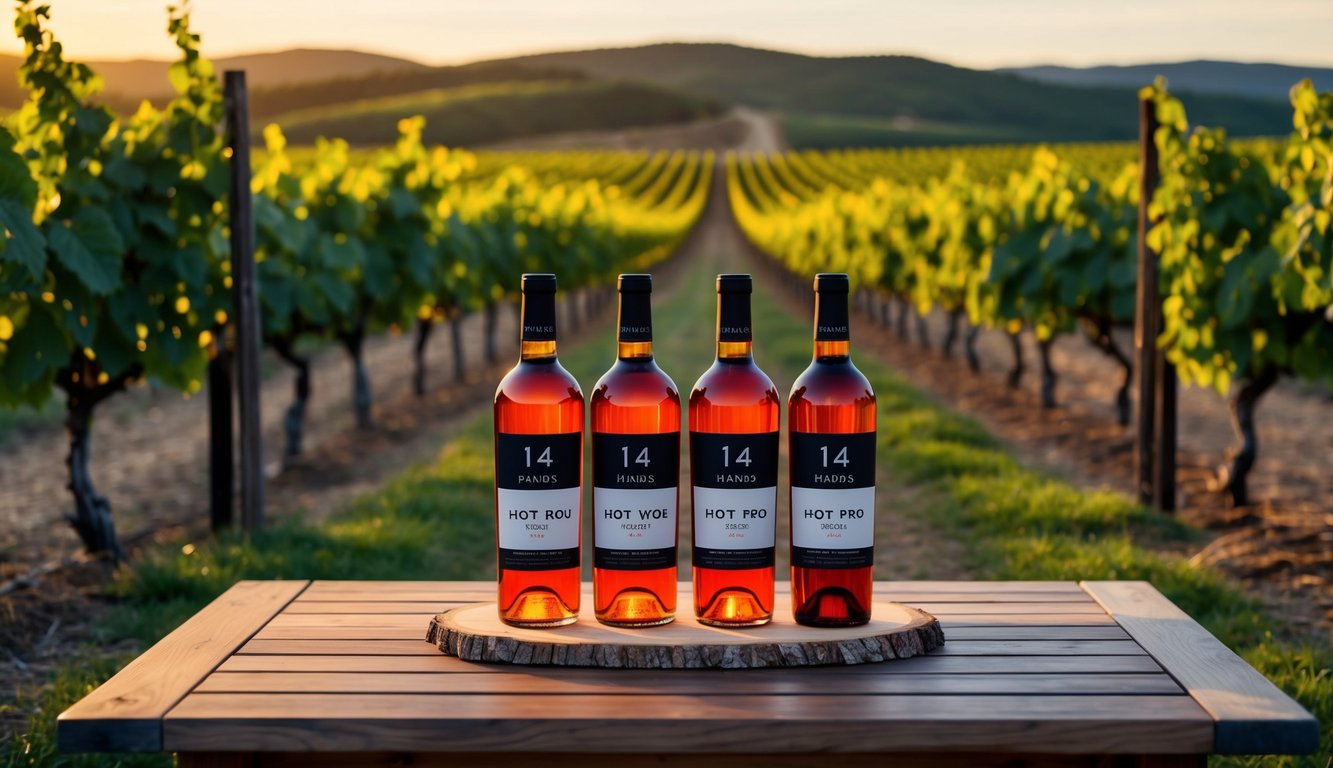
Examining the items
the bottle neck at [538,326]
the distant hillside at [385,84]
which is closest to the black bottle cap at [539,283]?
the bottle neck at [538,326]

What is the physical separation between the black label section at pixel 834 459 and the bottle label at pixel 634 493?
0.20m

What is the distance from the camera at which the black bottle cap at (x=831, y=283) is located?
76.5 inches

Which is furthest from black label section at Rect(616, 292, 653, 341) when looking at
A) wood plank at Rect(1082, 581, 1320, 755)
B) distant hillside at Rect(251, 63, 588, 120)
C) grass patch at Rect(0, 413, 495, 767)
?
distant hillside at Rect(251, 63, 588, 120)

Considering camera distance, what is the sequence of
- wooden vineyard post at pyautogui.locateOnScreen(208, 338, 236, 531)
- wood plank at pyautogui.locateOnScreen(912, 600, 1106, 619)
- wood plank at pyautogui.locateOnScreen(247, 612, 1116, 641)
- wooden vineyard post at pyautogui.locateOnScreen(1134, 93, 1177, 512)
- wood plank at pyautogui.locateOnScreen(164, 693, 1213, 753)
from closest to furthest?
1. wood plank at pyautogui.locateOnScreen(164, 693, 1213, 753)
2. wood plank at pyautogui.locateOnScreen(247, 612, 1116, 641)
3. wood plank at pyautogui.locateOnScreen(912, 600, 1106, 619)
4. wooden vineyard post at pyautogui.locateOnScreen(208, 338, 236, 531)
5. wooden vineyard post at pyautogui.locateOnScreen(1134, 93, 1177, 512)

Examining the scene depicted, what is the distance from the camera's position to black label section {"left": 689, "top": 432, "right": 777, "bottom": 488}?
6.57 feet

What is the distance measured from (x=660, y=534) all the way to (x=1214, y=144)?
5836 mm

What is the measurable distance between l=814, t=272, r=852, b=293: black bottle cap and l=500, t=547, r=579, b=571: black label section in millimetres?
553

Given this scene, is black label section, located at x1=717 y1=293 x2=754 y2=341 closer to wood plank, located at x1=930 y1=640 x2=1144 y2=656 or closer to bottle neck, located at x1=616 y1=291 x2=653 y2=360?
bottle neck, located at x1=616 y1=291 x2=653 y2=360

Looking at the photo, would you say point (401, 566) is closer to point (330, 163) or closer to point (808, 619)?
point (808, 619)

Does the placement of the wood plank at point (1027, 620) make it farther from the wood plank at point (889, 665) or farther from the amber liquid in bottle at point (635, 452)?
the amber liquid in bottle at point (635, 452)

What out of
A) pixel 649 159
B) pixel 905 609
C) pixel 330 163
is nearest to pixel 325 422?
pixel 330 163

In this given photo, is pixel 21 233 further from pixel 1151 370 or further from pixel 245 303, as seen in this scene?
pixel 1151 370

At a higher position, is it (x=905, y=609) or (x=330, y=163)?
(x=330, y=163)

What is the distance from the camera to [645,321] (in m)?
1.98
